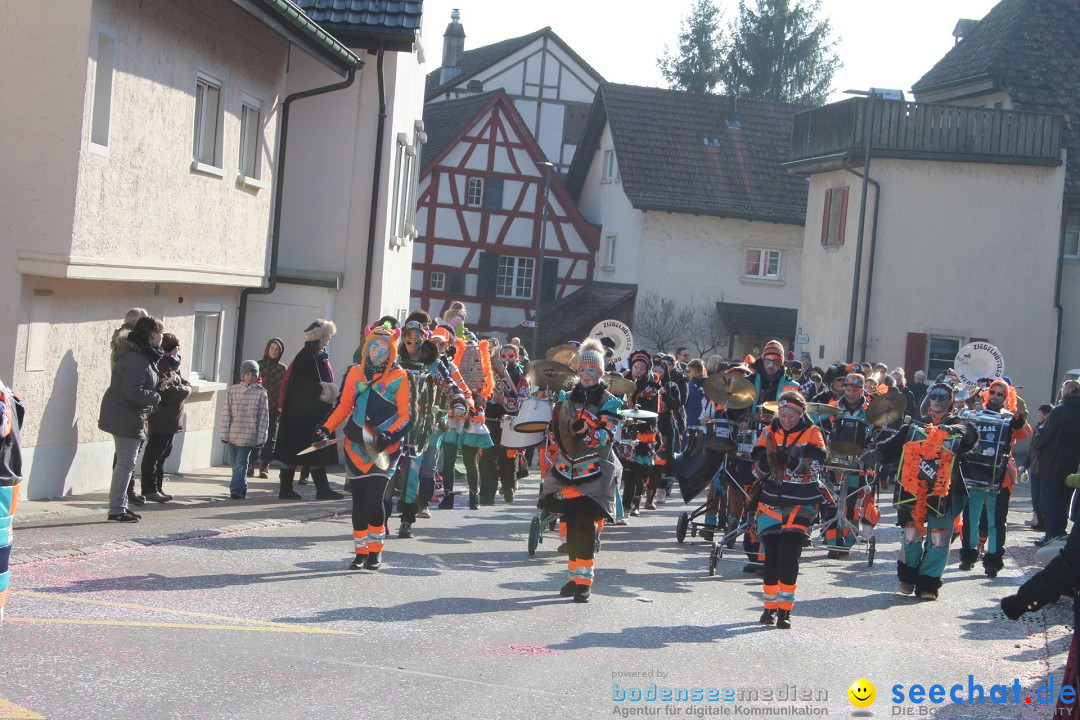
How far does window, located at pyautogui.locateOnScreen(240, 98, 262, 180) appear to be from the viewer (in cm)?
1839

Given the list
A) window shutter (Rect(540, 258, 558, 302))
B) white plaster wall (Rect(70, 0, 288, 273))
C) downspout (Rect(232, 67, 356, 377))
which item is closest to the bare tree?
window shutter (Rect(540, 258, 558, 302))

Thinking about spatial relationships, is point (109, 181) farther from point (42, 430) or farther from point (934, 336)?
point (934, 336)

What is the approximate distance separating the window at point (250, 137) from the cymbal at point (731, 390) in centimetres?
756

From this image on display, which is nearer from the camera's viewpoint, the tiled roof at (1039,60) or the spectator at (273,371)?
the spectator at (273,371)

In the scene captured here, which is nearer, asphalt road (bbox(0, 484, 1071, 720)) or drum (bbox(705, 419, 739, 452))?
asphalt road (bbox(0, 484, 1071, 720))

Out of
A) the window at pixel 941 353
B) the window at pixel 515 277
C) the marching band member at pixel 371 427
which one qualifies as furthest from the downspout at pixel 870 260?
the marching band member at pixel 371 427

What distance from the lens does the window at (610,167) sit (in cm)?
4888

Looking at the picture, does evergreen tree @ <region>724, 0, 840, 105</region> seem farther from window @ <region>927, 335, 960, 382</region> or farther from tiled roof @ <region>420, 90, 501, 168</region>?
window @ <region>927, 335, 960, 382</region>

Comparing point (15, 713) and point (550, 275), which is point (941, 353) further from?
point (15, 713)

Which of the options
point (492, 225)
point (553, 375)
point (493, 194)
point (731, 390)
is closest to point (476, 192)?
point (493, 194)

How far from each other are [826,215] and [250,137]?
2063cm

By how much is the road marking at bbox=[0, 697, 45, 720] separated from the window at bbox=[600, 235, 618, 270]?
42332mm

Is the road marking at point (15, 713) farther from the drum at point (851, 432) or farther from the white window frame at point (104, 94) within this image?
the drum at point (851, 432)

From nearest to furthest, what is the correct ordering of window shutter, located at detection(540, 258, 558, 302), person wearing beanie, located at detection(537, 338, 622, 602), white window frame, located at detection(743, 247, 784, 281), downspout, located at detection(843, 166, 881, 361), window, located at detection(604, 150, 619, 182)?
person wearing beanie, located at detection(537, 338, 622, 602)
downspout, located at detection(843, 166, 881, 361)
white window frame, located at detection(743, 247, 784, 281)
window, located at detection(604, 150, 619, 182)
window shutter, located at detection(540, 258, 558, 302)
